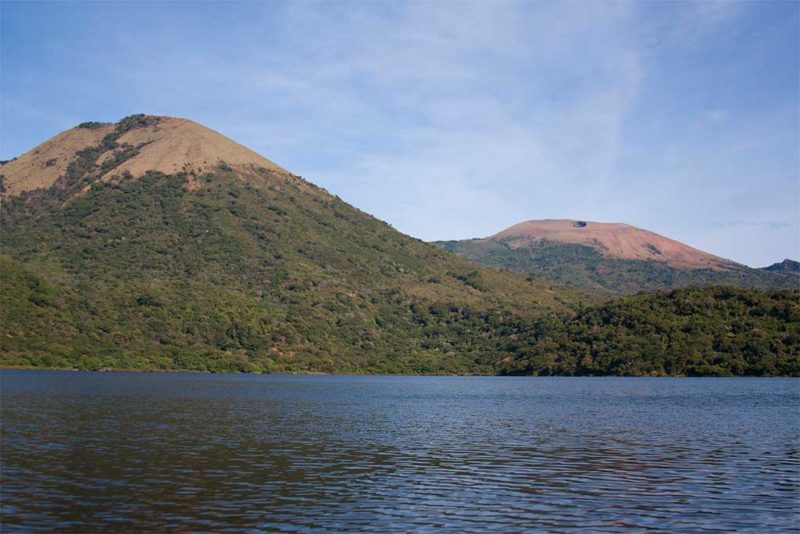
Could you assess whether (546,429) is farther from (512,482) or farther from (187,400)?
(187,400)

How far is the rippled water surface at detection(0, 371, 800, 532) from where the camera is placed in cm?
3203

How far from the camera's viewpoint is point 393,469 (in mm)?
44781

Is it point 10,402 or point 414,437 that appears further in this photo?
point 10,402

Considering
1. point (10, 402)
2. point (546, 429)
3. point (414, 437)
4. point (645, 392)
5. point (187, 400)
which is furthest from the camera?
point (645, 392)

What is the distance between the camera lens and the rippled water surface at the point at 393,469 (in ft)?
105

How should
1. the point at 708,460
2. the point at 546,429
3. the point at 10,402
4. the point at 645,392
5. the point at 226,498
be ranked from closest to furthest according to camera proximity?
the point at 226,498 < the point at 708,460 < the point at 546,429 < the point at 10,402 < the point at 645,392

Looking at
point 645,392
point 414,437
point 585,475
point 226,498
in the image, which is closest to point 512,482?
point 585,475

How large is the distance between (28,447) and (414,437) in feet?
89.6

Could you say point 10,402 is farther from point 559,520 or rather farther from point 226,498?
point 559,520

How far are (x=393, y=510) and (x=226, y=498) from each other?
7731 mm

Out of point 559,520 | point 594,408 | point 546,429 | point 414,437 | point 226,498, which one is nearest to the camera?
point 559,520

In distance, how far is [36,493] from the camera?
3597 centimetres

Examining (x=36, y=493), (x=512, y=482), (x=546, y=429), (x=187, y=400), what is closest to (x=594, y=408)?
(x=546, y=429)

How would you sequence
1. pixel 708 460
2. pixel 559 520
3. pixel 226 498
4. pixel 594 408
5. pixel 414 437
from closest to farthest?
pixel 559 520, pixel 226 498, pixel 708 460, pixel 414 437, pixel 594 408
